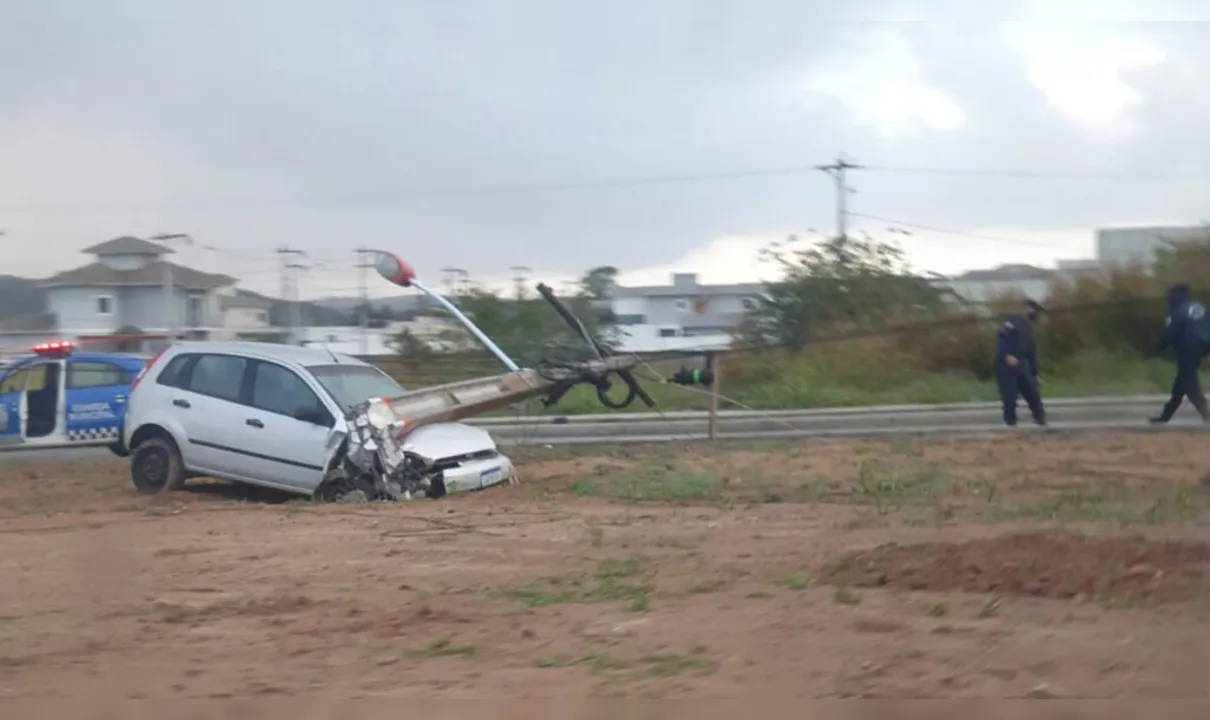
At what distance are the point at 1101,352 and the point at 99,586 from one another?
73.4 feet

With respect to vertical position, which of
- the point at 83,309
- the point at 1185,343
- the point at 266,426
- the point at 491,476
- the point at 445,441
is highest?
the point at 83,309

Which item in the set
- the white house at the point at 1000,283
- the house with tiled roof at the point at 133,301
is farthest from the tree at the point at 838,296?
the house with tiled roof at the point at 133,301

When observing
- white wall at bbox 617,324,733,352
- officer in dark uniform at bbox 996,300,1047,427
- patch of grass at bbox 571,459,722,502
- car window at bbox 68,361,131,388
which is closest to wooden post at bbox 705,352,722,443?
patch of grass at bbox 571,459,722,502

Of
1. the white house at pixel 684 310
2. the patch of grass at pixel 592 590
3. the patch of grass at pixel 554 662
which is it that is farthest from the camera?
the white house at pixel 684 310

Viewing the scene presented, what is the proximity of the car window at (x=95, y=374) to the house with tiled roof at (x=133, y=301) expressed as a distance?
3.59m

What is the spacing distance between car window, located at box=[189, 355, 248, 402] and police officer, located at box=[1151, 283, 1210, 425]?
1102 centimetres

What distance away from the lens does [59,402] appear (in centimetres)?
1905

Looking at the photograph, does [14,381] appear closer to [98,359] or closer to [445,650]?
[98,359]

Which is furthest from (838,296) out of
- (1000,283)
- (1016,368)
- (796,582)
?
(796,582)

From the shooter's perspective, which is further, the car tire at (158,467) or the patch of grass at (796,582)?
the car tire at (158,467)

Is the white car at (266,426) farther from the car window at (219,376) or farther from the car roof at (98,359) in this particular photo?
the car roof at (98,359)

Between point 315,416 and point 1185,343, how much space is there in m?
10.5

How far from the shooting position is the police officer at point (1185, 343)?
16375 millimetres

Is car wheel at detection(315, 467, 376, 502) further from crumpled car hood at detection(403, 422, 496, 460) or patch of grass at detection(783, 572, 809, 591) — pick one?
patch of grass at detection(783, 572, 809, 591)
